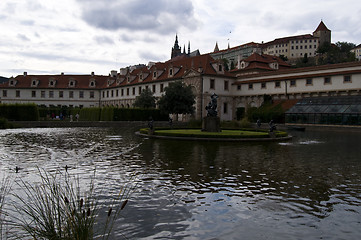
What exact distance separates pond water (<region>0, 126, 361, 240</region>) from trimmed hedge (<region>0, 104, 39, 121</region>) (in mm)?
31560

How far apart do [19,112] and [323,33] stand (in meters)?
126

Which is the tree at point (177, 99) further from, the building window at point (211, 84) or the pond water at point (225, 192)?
the pond water at point (225, 192)

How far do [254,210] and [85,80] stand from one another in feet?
274

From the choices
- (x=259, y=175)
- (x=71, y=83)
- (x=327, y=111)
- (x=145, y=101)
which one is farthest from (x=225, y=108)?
(x=259, y=175)

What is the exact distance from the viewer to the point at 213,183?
9.20 m

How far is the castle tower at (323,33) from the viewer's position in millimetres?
131750

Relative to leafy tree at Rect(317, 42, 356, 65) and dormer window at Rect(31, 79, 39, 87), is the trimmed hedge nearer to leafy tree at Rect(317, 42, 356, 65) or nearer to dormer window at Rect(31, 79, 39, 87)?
dormer window at Rect(31, 79, 39, 87)

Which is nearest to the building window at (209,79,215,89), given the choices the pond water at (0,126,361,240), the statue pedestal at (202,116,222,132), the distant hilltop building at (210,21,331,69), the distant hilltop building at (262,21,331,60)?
the statue pedestal at (202,116,222,132)

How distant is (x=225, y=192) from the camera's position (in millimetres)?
8242

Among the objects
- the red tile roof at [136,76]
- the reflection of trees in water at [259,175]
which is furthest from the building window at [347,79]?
the reflection of trees in water at [259,175]

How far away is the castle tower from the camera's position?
132m

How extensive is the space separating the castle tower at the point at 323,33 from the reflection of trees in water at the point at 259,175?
437ft

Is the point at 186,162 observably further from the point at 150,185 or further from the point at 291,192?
the point at 291,192

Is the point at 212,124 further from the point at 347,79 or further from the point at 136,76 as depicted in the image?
the point at 136,76
